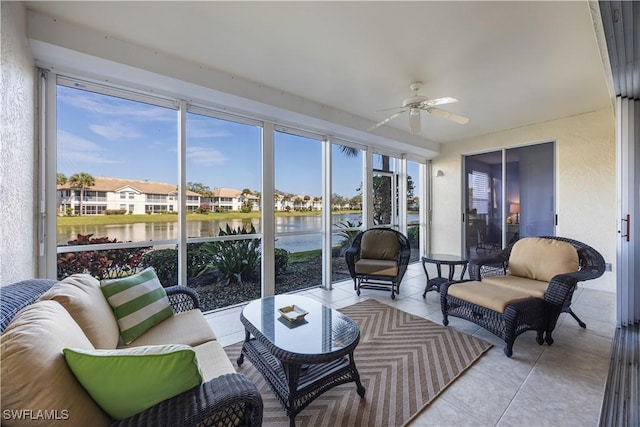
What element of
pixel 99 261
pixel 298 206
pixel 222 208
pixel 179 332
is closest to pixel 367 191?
pixel 298 206

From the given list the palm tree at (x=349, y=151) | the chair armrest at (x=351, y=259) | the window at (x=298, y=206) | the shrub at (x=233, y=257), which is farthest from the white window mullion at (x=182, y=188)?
the palm tree at (x=349, y=151)

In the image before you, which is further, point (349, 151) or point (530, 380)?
point (349, 151)

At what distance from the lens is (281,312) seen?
2084 millimetres

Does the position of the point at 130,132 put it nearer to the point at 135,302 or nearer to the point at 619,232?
the point at 135,302

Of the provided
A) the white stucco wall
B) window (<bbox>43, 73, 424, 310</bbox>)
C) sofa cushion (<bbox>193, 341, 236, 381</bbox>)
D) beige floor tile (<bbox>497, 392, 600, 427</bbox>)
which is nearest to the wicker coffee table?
sofa cushion (<bbox>193, 341, 236, 381</bbox>)

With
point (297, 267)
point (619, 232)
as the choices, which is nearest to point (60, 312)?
point (297, 267)

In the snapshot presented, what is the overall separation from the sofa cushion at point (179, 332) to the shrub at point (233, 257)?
4.75 feet

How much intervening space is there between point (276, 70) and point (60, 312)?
2.64 m

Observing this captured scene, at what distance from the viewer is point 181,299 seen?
2176mm

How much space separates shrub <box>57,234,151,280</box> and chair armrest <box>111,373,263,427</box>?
2.30 metres

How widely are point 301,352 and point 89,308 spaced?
1.18 metres

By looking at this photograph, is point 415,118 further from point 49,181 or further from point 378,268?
point 49,181

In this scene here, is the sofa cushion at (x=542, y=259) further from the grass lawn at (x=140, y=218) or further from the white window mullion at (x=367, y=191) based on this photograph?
the grass lawn at (x=140, y=218)

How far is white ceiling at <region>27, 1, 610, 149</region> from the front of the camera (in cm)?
196
